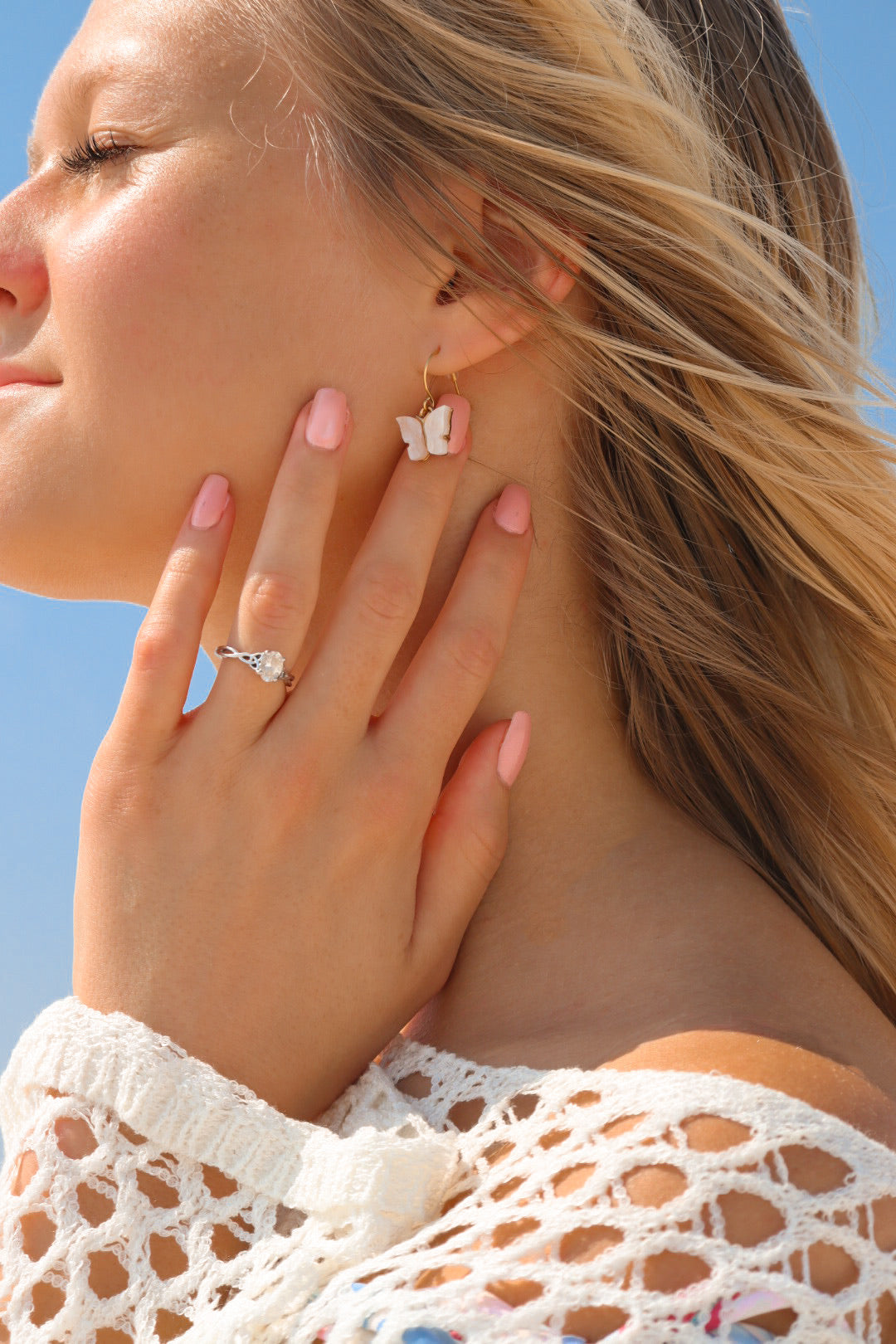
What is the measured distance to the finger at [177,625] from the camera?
1807 millimetres

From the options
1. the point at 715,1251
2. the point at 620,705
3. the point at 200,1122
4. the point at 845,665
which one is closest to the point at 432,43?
the point at 620,705

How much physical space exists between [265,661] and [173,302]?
542mm

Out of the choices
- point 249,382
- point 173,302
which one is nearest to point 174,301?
point 173,302

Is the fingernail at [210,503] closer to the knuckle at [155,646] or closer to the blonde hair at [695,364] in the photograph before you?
the knuckle at [155,646]

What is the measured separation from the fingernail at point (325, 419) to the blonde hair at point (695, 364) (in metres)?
0.27

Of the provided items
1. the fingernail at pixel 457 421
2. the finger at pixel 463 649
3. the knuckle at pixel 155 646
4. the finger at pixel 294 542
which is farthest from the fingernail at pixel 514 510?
the knuckle at pixel 155 646

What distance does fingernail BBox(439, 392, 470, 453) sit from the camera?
1968mm

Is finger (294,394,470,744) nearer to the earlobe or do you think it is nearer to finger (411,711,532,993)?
the earlobe

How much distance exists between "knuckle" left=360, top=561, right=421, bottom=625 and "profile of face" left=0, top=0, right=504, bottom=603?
0.18 m

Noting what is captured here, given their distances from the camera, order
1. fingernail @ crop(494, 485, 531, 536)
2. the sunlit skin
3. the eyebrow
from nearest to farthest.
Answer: the sunlit skin < the eyebrow < fingernail @ crop(494, 485, 531, 536)

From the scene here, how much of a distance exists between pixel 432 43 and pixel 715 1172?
1.63 m

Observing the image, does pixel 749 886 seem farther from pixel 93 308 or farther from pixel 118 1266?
pixel 93 308

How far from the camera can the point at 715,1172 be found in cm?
132

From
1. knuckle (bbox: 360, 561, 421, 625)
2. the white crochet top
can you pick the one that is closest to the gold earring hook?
knuckle (bbox: 360, 561, 421, 625)
